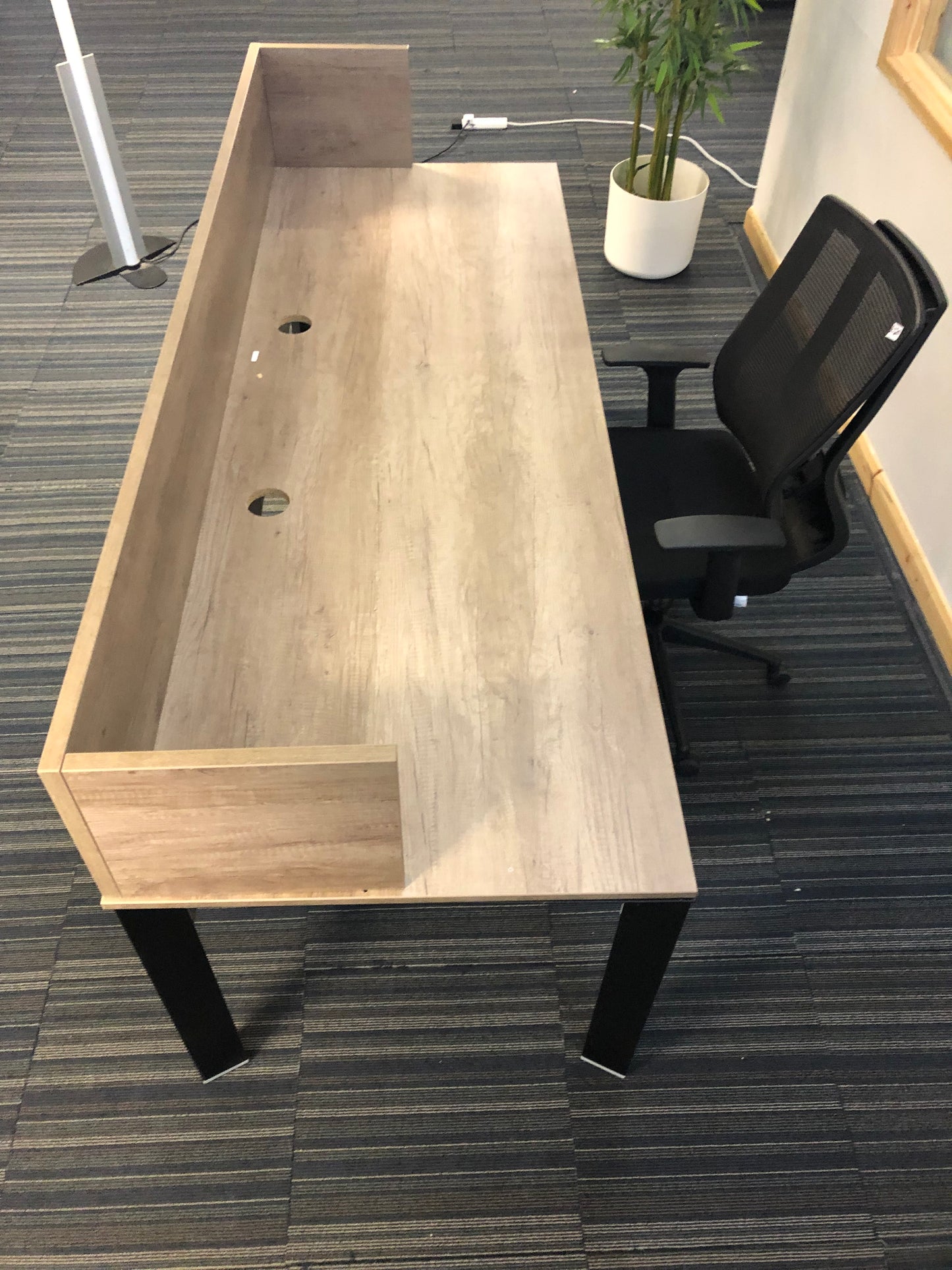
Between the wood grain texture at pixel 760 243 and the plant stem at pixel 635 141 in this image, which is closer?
the plant stem at pixel 635 141

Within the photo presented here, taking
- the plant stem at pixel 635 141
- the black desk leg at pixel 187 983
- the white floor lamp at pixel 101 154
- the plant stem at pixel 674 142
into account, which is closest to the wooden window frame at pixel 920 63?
the plant stem at pixel 674 142

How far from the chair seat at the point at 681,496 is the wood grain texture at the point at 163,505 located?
859 mm

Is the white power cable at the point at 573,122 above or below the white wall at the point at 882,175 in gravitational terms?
below

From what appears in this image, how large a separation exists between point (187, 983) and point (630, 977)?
715mm

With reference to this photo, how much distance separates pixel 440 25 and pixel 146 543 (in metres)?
4.37

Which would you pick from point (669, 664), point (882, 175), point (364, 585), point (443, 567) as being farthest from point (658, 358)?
point (882, 175)

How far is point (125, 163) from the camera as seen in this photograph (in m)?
3.97

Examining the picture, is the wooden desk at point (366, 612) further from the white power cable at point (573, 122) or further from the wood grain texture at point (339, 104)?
the white power cable at point (573, 122)

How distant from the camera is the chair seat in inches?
79.2

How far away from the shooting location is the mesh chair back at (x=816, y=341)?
170cm

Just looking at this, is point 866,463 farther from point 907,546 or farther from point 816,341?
point 816,341

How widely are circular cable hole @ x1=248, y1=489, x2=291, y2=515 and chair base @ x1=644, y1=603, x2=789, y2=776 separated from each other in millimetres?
923

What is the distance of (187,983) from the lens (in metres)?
1.63

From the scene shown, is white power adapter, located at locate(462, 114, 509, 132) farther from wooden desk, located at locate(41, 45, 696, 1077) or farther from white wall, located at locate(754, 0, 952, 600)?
wooden desk, located at locate(41, 45, 696, 1077)
